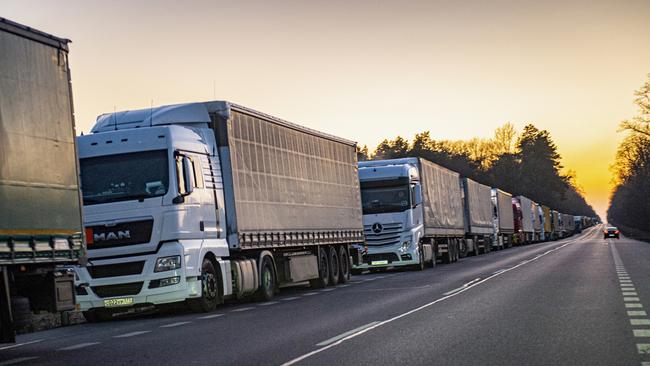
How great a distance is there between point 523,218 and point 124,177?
219ft

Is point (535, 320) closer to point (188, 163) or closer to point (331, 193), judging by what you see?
point (188, 163)

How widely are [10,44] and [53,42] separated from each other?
987 millimetres

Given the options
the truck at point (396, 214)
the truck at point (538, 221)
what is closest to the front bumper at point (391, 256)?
the truck at point (396, 214)

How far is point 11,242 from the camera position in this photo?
11.3 m

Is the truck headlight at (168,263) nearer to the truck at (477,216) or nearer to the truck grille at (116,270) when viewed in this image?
the truck grille at (116,270)

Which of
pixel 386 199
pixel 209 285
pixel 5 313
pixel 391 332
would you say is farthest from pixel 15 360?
pixel 386 199

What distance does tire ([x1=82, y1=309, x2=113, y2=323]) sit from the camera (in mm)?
18953

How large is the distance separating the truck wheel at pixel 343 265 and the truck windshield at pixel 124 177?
10.8m

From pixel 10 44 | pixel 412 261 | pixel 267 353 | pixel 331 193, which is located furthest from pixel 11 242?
pixel 412 261

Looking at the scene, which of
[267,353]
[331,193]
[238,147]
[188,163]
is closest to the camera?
[267,353]

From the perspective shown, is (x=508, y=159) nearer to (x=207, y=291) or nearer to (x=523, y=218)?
(x=523, y=218)

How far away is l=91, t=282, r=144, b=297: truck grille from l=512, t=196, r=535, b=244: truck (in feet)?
204

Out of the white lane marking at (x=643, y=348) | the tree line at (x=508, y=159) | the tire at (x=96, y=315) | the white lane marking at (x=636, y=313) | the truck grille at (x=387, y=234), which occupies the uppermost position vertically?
the tree line at (x=508, y=159)

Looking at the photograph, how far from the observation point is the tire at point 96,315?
19.0m
